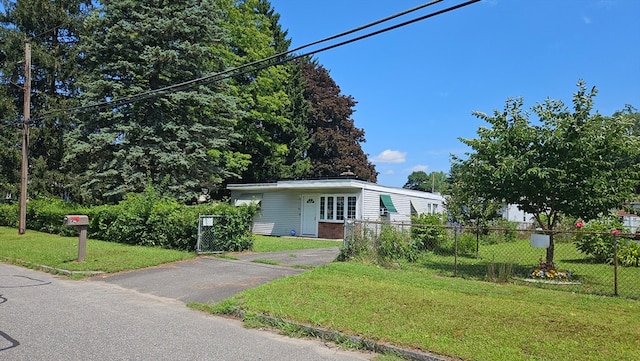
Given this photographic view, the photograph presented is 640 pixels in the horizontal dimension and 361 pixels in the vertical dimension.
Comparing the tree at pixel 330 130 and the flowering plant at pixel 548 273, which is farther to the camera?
the tree at pixel 330 130

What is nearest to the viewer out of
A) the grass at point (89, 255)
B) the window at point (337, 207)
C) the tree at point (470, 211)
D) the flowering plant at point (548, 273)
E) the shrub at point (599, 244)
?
the flowering plant at point (548, 273)

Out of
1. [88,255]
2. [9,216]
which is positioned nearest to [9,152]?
[9,216]

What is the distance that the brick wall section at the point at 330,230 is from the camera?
2340cm

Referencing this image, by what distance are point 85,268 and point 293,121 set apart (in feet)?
88.8

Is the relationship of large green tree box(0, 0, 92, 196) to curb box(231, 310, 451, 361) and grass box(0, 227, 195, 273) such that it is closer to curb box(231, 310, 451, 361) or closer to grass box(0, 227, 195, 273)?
grass box(0, 227, 195, 273)

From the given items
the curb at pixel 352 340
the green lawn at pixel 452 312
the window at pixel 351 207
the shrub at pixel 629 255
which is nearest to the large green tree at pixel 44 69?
the window at pixel 351 207

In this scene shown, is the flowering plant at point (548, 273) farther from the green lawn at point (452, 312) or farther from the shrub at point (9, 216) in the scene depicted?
the shrub at point (9, 216)

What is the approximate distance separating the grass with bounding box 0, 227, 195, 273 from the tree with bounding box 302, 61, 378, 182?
26163mm

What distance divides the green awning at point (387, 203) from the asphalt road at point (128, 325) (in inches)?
581

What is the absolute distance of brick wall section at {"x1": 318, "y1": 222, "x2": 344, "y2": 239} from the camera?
23403mm

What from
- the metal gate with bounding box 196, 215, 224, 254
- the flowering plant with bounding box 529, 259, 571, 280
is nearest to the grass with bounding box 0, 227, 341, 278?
the metal gate with bounding box 196, 215, 224, 254

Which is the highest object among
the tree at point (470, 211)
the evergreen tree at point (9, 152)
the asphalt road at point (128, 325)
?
the evergreen tree at point (9, 152)

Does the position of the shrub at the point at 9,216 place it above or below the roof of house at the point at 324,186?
below

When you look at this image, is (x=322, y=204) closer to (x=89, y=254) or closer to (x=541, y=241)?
(x=89, y=254)
